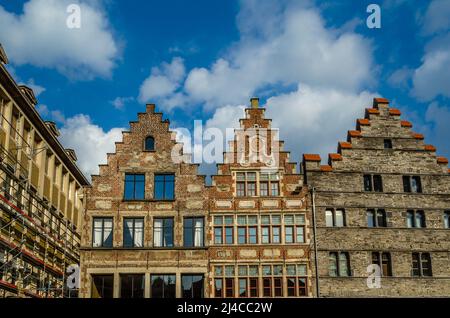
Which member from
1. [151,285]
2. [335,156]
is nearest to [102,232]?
[151,285]

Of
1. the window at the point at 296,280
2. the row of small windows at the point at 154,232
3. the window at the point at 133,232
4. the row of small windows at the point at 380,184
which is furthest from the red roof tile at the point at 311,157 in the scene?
the window at the point at 133,232

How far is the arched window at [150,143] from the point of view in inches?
1289

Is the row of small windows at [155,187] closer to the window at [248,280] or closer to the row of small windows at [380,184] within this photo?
the window at [248,280]

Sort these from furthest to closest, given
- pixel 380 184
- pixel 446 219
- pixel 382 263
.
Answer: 1. pixel 380 184
2. pixel 446 219
3. pixel 382 263

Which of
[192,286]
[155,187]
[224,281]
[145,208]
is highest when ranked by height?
[155,187]

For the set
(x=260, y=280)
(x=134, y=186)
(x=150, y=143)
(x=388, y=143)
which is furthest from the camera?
(x=388, y=143)

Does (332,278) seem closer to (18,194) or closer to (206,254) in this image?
(206,254)

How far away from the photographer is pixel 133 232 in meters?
31.0

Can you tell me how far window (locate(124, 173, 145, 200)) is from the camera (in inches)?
1247

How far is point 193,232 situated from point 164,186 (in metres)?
2.85

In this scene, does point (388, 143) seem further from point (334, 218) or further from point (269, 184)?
point (269, 184)

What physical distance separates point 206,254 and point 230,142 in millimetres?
5938

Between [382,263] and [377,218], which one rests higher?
[377,218]
